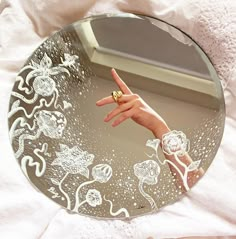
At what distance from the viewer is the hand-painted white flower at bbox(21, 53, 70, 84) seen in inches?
27.1

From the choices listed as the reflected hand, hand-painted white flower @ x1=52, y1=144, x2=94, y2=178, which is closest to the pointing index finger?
the reflected hand

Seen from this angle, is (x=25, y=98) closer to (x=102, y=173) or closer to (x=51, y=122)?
(x=51, y=122)

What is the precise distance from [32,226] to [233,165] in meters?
0.28

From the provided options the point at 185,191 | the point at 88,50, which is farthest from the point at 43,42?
the point at 185,191

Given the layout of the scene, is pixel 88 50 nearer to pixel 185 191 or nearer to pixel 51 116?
pixel 51 116

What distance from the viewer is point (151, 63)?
0.69m

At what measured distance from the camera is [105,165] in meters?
0.65

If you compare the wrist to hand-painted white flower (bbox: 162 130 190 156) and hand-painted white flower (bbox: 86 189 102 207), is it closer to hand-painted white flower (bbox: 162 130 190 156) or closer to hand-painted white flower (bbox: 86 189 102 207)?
hand-painted white flower (bbox: 162 130 190 156)

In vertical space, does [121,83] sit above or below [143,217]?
above

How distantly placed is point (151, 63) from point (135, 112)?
83 millimetres

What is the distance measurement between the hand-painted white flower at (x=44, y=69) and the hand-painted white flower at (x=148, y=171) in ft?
0.58

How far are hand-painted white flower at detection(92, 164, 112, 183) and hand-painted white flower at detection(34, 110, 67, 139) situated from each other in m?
0.07

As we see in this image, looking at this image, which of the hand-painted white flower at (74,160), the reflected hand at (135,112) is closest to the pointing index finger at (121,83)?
the reflected hand at (135,112)

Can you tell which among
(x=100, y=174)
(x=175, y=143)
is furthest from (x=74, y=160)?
(x=175, y=143)
